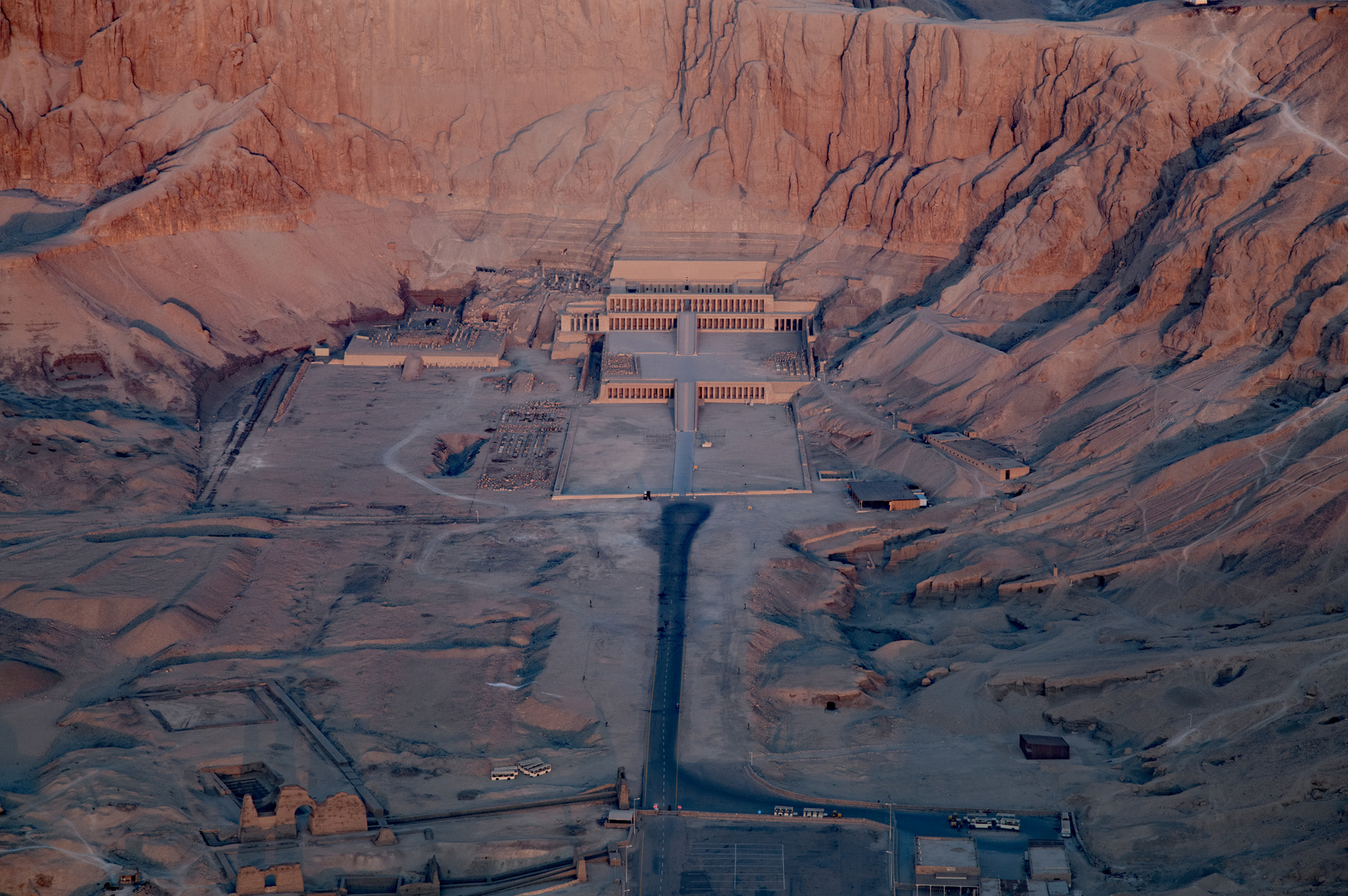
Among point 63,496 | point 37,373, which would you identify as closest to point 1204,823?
point 63,496

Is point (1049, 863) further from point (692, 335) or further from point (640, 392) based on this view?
point (692, 335)

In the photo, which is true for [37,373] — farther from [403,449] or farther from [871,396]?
[871,396]

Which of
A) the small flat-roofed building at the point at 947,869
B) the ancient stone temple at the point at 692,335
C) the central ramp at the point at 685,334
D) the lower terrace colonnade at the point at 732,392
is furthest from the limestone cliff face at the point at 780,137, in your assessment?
the small flat-roofed building at the point at 947,869

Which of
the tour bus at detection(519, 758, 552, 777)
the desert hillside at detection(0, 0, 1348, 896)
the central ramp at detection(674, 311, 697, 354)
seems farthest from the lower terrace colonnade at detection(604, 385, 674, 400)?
the tour bus at detection(519, 758, 552, 777)

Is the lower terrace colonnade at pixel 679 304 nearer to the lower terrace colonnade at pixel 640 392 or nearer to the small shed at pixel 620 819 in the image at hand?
the lower terrace colonnade at pixel 640 392

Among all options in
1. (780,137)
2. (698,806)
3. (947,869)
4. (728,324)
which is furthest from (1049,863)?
(780,137)
